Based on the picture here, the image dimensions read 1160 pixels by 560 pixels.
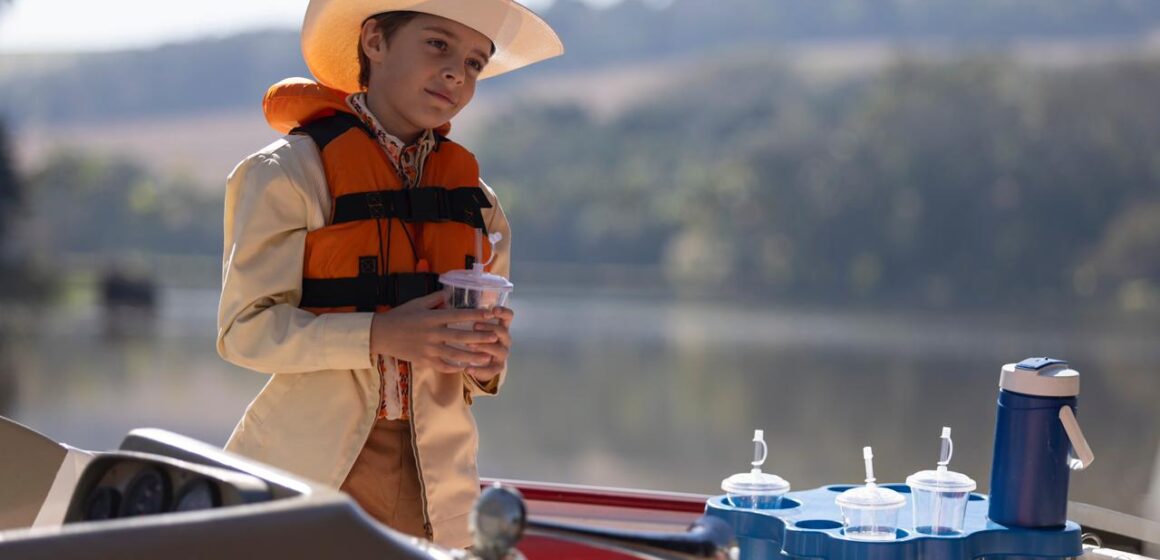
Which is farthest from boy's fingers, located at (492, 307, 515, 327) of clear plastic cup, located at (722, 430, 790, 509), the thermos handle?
the thermos handle

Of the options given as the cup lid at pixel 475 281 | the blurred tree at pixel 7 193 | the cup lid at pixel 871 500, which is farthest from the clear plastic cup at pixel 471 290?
the blurred tree at pixel 7 193

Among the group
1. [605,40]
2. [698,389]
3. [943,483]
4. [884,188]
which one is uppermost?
[605,40]

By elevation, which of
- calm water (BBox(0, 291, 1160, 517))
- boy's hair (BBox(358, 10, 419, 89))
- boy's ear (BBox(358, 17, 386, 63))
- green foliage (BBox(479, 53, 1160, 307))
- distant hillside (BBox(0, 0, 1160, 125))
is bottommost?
calm water (BBox(0, 291, 1160, 517))

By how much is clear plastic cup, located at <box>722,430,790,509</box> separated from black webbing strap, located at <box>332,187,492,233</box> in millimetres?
537

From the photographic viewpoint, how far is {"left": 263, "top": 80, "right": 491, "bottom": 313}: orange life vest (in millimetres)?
1597

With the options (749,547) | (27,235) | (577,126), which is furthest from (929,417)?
(749,547)

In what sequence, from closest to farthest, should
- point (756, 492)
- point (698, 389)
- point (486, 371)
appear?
point (486, 371) → point (756, 492) → point (698, 389)

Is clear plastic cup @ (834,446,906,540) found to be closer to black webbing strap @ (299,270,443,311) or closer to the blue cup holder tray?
the blue cup holder tray

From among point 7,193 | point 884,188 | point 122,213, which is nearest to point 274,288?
point 7,193

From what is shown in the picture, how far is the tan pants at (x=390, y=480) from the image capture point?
160 cm

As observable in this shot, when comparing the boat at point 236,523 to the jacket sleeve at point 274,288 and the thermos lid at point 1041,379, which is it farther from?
the thermos lid at point 1041,379

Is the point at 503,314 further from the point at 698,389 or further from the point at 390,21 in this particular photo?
the point at 698,389

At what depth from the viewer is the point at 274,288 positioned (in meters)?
1.55

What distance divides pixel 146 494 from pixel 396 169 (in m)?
0.69
